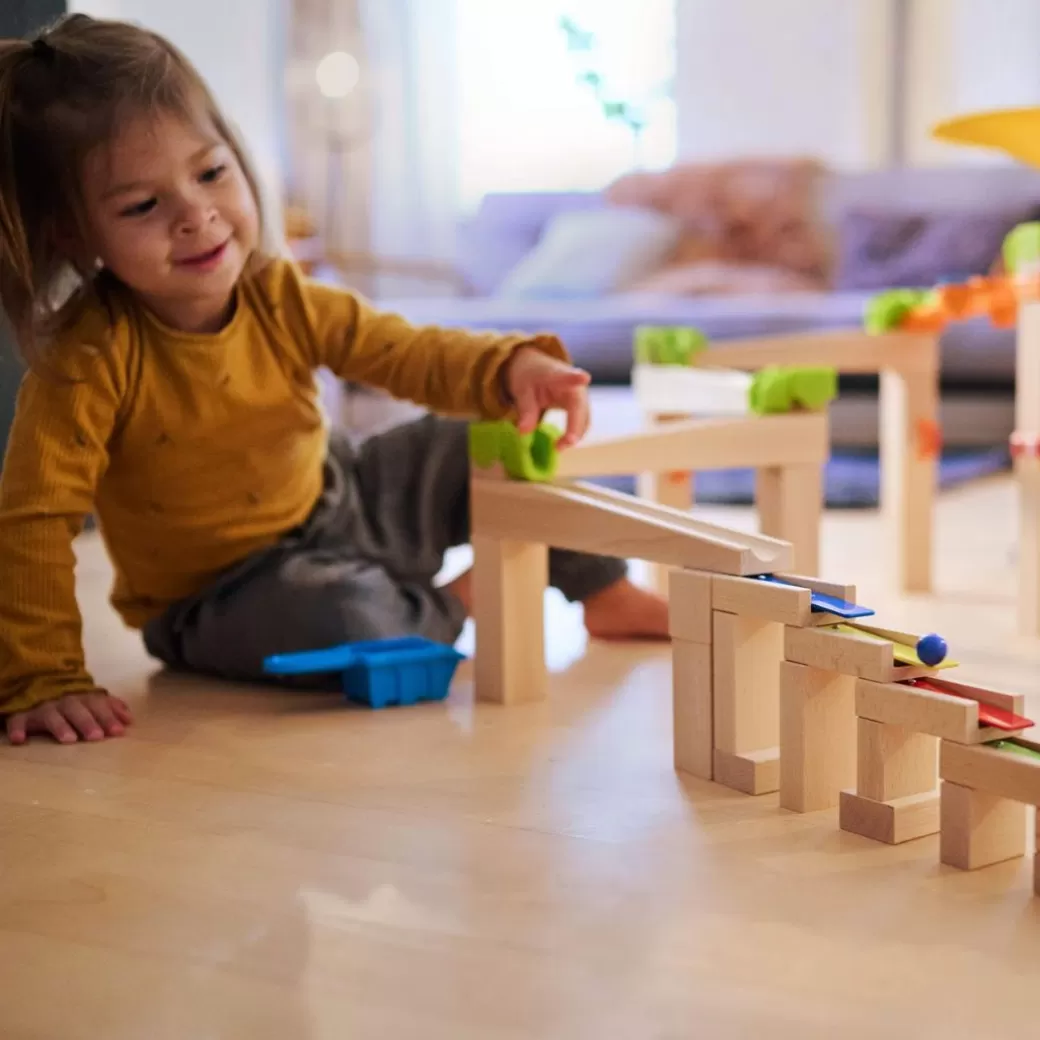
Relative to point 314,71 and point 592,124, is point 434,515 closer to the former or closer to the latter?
point 314,71

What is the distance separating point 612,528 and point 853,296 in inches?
84.3

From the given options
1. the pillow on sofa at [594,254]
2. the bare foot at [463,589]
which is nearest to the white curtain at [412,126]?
the pillow on sofa at [594,254]

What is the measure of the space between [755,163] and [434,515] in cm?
262

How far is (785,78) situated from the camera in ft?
13.4

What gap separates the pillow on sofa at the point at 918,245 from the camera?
3.01 metres

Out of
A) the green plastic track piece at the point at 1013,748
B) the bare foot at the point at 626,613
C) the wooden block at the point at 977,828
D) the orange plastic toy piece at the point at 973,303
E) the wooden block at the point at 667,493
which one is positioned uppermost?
the orange plastic toy piece at the point at 973,303

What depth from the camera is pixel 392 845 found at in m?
0.74

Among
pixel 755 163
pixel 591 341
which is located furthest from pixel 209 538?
pixel 755 163

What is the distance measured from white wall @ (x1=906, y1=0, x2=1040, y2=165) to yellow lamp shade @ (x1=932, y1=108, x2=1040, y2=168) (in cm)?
273

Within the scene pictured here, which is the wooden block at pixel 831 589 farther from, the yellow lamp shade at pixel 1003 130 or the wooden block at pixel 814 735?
the yellow lamp shade at pixel 1003 130

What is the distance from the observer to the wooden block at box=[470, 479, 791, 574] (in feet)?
2.71

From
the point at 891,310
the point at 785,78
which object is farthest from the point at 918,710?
the point at 785,78

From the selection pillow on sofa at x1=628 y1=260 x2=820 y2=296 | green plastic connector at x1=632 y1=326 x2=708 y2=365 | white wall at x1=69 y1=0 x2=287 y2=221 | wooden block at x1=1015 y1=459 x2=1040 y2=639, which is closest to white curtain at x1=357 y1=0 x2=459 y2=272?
white wall at x1=69 y1=0 x2=287 y2=221

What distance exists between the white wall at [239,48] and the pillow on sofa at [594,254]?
0.64 metres
